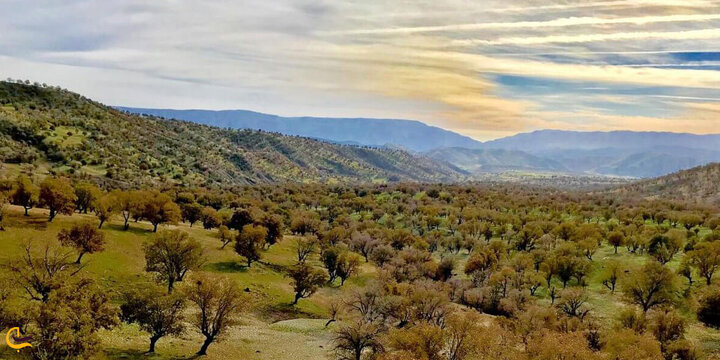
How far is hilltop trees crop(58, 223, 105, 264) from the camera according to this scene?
68875mm

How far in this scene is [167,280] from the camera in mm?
74625

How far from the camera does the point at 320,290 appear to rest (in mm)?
97438

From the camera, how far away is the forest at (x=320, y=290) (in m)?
50.8

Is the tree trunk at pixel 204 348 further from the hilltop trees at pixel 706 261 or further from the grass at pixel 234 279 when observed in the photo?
the hilltop trees at pixel 706 261

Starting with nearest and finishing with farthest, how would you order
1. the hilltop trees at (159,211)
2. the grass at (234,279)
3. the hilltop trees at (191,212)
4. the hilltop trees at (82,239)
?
the grass at (234,279) < the hilltop trees at (82,239) < the hilltop trees at (159,211) < the hilltop trees at (191,212)

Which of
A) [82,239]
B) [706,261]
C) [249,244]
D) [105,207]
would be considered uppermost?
[706,261]

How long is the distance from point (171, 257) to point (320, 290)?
34.8 m

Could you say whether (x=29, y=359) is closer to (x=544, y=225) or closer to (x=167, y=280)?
(x=167, y=280)

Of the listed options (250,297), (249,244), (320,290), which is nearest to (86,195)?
(249,244)

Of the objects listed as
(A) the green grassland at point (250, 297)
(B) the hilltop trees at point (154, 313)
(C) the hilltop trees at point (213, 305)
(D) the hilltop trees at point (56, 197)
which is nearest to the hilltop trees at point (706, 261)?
(A) the green grassland at point (250, 297)

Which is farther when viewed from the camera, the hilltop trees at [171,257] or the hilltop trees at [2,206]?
the hilltop trees at [171,257]

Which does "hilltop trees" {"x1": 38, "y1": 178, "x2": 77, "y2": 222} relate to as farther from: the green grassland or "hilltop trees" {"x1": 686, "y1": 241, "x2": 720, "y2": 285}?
"hilltop trees" {"x1": 686, "y1": 241, "x2": 720, "y2": 285}

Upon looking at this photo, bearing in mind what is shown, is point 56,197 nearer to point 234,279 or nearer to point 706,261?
point 234,279

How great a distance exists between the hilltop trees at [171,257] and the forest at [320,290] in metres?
0.27
